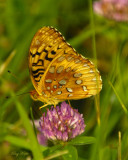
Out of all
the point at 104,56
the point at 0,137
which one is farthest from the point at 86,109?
the point at 0,137

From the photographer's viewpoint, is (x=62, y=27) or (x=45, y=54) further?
(x=62, y=27)

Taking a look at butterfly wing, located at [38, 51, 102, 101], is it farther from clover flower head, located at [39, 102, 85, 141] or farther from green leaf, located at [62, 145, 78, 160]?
green leaf, located at [62, 145, 78, 160]

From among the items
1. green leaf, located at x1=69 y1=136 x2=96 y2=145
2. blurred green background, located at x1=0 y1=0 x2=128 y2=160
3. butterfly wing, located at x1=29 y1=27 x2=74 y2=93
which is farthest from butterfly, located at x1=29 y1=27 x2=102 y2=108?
blurred green background, located at x1=0 y1=0 x2=128 y2=160

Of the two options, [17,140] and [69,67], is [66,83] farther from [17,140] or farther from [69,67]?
[17,140]

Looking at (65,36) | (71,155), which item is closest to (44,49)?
(71,155)

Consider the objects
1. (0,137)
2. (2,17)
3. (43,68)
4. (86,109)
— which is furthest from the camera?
(2,17)

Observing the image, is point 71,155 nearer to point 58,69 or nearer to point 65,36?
point 58,69
